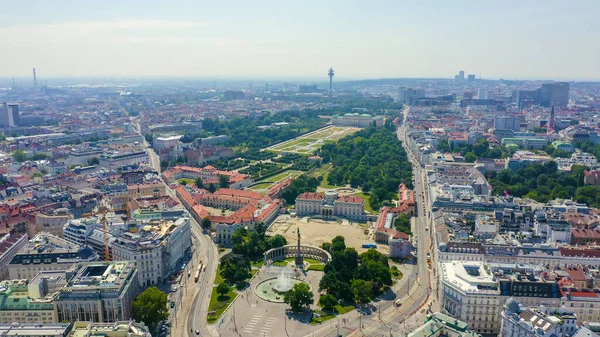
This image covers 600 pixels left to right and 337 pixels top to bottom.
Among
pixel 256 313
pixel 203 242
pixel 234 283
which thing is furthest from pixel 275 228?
pixel 256 313

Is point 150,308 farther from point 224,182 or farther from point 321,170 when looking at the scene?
point 321,170

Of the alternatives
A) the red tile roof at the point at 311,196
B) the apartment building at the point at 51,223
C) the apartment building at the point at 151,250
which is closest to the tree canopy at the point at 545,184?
the red tile roof at the point at 311,196

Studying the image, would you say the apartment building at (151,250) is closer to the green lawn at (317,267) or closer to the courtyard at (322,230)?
the courtyard at (322,230)

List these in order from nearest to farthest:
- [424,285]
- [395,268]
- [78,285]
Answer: [78,285] < [424,285] < [395,268]

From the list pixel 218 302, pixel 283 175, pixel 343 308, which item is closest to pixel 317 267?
pixel 343 308

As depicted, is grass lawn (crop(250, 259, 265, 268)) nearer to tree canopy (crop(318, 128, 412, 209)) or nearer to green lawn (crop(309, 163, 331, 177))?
tree canopy (crop(318, 128, 412, 209))

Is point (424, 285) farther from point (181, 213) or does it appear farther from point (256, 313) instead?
point (181, 213)

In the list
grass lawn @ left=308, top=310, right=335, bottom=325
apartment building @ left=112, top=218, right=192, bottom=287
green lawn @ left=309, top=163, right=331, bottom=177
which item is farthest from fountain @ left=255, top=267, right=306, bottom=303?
green lawn @ left=309, top=163, right=331, bottom=177
